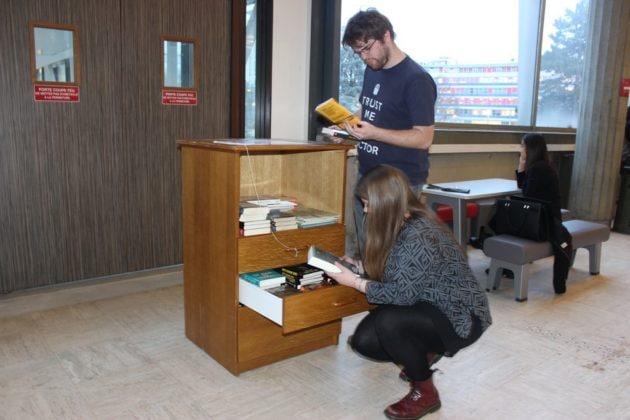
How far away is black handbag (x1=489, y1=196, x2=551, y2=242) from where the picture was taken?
3574mm

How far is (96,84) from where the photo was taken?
3309 mm

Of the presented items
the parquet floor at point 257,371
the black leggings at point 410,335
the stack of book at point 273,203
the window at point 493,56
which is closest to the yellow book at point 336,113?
the stack of book at point 273,203

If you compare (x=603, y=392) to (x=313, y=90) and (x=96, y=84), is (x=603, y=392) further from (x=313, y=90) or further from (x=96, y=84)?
(x=96, y=84)

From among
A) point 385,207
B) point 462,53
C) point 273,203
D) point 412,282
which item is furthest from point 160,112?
point 462,53

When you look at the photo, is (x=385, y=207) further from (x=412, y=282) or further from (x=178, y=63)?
(x=178, y=63)

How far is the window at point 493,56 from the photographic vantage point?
5.04 metres

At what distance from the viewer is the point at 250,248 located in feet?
7.57

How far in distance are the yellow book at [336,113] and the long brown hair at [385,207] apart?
471 millimetres

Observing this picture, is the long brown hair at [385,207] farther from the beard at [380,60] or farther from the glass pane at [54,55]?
the glass pane at [54,55]

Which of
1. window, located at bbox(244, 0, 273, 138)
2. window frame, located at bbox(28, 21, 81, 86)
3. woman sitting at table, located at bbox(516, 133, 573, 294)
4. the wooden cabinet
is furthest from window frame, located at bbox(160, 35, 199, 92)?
woman sitting at table, located at bbox(516, 133, 573, 294)

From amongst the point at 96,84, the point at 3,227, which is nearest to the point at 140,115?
the point at 96,84

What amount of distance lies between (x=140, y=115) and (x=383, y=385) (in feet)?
7.60

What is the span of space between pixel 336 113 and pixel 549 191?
2.13 m

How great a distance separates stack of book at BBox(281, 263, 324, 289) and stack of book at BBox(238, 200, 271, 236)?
0.21 meters
